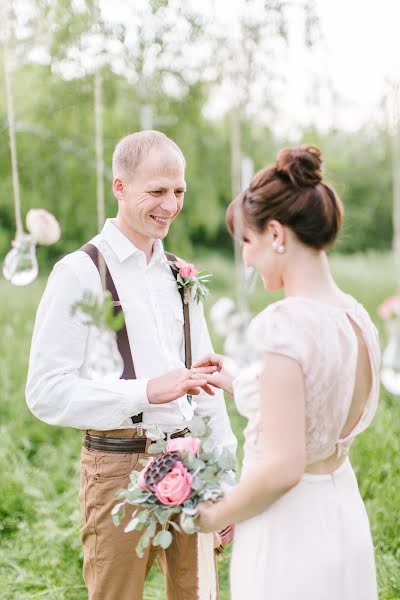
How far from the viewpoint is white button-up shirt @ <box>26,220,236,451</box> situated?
7.21 ft

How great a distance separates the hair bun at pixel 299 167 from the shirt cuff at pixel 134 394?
80 centimetres

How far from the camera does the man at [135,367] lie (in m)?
2.20

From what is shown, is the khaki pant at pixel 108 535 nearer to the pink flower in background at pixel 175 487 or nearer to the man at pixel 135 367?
the man at pixel 135 367

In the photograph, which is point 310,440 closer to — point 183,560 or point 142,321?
point 142,321

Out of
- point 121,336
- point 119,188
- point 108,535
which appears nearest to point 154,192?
point 119,188

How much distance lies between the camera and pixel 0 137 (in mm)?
8148

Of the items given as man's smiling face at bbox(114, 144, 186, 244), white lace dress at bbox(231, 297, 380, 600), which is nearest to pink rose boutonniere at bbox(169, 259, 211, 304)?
man's smiling face at bbox(114, 144, 186, 244)

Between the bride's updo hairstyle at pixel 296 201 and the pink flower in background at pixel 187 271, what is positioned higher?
the bride's updo hairstyle at pixel 296 201

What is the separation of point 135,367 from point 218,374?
28 cm

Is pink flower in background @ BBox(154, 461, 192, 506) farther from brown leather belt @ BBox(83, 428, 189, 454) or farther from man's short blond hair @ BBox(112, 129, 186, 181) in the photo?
man's short blond hair @ BBox(112, 129, 186, 181)

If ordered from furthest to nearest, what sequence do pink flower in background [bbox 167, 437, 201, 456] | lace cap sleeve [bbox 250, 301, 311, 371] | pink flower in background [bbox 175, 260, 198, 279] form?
pink flower in background [bbox 175, 260, 198, 279], pink flower in background [bbox 167, 437, 201, 456], lace cap sleeve [bbox 250, 301, 311, 371]

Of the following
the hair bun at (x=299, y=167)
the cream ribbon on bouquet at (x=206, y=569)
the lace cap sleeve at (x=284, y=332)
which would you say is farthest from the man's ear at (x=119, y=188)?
the cream ribbon on bouquet at (x=206, y=569)

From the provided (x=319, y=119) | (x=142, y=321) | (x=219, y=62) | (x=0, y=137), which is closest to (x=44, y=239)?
(x=142, y=321)

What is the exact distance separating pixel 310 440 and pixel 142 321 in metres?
0.82
